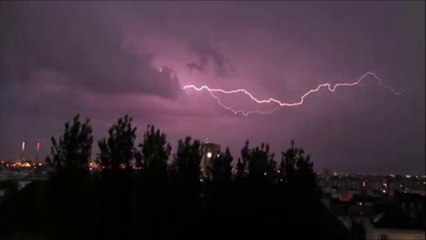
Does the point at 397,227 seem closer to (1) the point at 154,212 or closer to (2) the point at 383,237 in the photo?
(2) the point at 383,237

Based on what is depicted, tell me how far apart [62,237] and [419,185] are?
7993 centimetres

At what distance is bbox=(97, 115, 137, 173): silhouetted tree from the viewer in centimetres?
1680

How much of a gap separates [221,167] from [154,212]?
828 centimetres

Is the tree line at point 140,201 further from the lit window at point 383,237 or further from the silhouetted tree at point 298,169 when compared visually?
the lit window at point 383,237

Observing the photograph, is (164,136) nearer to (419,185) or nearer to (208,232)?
(208,232)

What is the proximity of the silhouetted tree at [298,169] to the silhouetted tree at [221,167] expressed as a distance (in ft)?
9.31

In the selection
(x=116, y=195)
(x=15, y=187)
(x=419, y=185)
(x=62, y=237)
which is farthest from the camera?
(x=419, y=185)

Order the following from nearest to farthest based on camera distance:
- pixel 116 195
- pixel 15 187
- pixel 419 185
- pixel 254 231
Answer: pixel 116 195, pixel 254 231, pixel 15 187, pixel 419 185

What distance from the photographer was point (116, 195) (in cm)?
1562

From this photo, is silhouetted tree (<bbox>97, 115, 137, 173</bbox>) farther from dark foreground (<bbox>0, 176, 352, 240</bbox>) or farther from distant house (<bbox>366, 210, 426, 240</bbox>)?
distant house (<bbox>366, 210, 426, 240</bbox>)

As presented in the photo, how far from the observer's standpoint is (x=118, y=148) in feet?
55.9

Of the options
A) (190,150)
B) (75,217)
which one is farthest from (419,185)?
(75,217)

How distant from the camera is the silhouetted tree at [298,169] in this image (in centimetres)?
2534

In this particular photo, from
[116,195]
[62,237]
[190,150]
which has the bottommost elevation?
[62,237]
